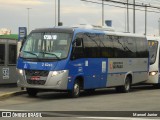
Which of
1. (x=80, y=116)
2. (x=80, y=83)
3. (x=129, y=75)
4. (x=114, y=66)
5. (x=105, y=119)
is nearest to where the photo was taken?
(x=105, y=119)

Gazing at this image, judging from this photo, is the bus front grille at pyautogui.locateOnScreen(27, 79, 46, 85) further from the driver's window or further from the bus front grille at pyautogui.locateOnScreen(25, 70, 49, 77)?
the driver's window

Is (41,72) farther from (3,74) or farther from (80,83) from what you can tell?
(3,74)

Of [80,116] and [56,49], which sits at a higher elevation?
[56,49]

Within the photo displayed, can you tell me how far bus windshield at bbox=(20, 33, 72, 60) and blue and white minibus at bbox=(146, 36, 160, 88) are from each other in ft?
31.0

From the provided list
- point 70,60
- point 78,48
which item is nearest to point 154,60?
point 78,48

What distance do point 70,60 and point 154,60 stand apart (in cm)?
998

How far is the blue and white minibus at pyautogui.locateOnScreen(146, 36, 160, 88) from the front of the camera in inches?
1131

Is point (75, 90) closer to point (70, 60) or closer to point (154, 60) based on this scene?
point (70, 60)

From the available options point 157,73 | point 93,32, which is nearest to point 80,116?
point 93,32

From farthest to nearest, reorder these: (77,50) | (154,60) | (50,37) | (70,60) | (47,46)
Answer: (154,60) → (77,50) → (50,37) → (47,46) → (70,60)

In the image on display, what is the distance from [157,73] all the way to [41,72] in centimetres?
1064

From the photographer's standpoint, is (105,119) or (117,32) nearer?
(105,119)

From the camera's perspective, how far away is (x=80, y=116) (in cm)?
1379

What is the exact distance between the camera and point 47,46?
67.2 feet
